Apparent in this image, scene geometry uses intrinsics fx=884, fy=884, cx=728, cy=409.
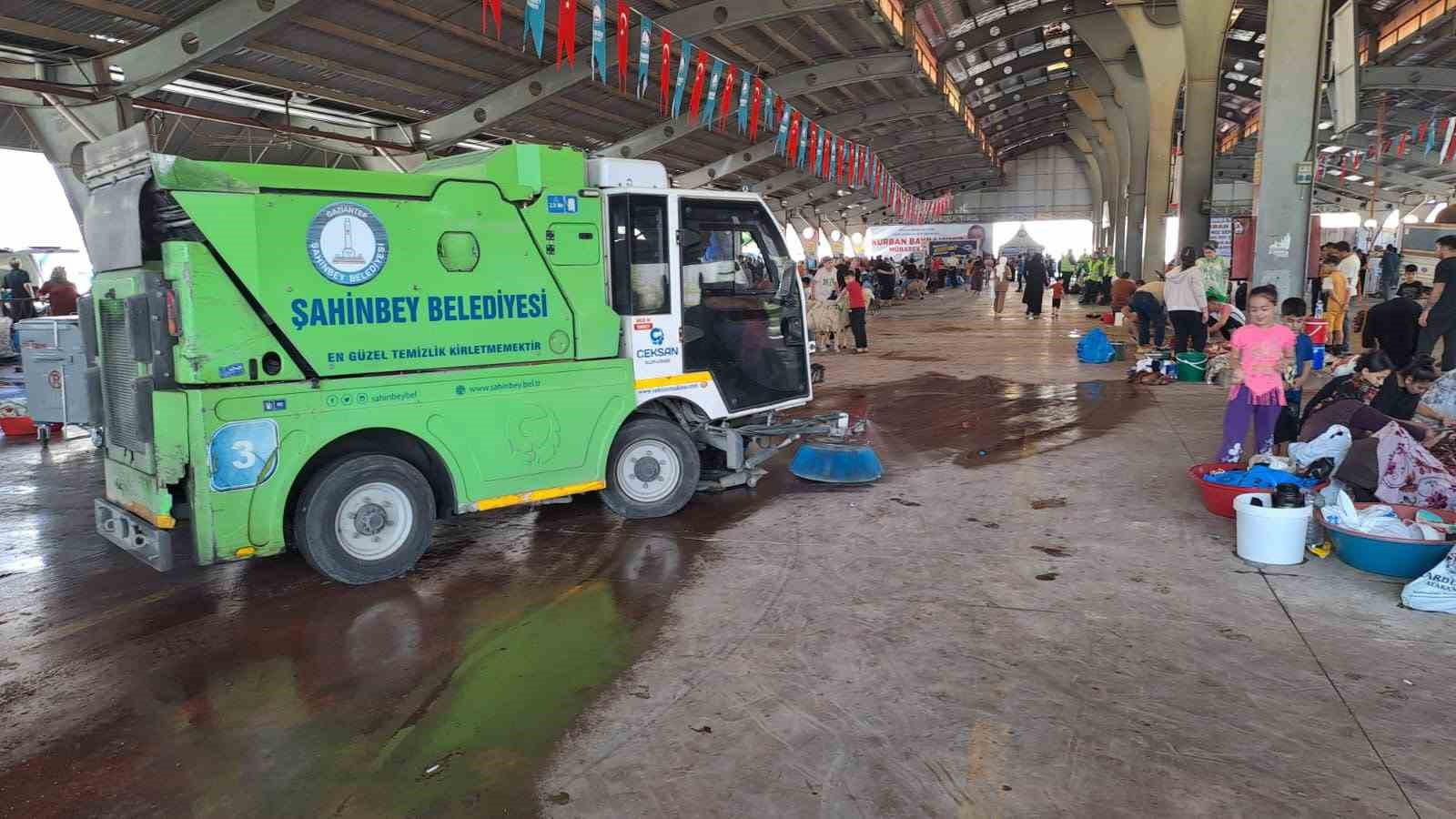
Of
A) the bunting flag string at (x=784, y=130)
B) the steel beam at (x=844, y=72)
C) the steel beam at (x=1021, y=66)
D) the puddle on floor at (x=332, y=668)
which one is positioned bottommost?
the puddle on floor at (x=332, y=668)

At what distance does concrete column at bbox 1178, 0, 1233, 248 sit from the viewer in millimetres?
17672

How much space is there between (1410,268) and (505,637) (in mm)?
22763

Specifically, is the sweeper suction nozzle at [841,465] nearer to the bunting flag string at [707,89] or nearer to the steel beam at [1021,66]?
the bunting flag string at [707,89]

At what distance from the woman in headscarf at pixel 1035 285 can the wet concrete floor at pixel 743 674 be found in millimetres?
19640

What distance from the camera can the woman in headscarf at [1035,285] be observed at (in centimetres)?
2503

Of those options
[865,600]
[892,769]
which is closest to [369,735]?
[892,769]

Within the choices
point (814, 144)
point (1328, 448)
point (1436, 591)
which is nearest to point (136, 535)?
point (1436, 591)

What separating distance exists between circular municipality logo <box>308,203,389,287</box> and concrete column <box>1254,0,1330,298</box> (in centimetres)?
1172

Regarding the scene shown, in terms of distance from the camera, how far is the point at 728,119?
28281 millimetres

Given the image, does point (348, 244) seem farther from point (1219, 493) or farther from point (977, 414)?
point (977, 414)

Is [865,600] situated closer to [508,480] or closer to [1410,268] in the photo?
[508,480]

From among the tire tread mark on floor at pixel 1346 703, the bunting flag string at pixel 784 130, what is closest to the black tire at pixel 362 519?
the tire tread mark on floor at pixel 1346 703

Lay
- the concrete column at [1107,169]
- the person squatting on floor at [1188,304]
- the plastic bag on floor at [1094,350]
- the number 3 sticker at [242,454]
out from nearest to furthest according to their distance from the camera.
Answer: the number 3 sticker at [242,454], the person squatting on floor at [1188,304], the plastic bag on floor at [1094,350], the concrete column at [1107,169]

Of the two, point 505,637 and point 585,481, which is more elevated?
point 585,481
